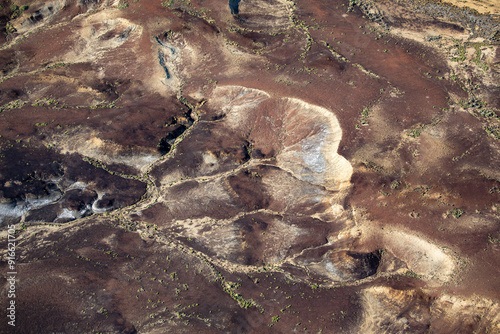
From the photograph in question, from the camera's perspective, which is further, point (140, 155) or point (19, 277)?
point (140, 155)

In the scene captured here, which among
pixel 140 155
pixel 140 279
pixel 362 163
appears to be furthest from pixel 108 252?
pixel 362 163

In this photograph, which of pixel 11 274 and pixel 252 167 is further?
pixel 252 167

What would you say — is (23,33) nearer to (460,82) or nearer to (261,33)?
(261,33)

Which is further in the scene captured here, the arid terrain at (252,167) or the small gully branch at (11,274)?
the arid terrain at (252,167)

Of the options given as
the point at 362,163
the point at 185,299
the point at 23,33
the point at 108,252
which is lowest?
the point at 185,299

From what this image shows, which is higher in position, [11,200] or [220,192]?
[11,200]

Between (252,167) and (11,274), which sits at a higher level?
(252,167)

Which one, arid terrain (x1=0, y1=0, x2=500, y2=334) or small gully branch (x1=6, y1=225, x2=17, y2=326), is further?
arid terrain (x1=0, y1=0, x2=500, y2=334)

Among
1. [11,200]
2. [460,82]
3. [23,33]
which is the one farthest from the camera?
[23,33]
